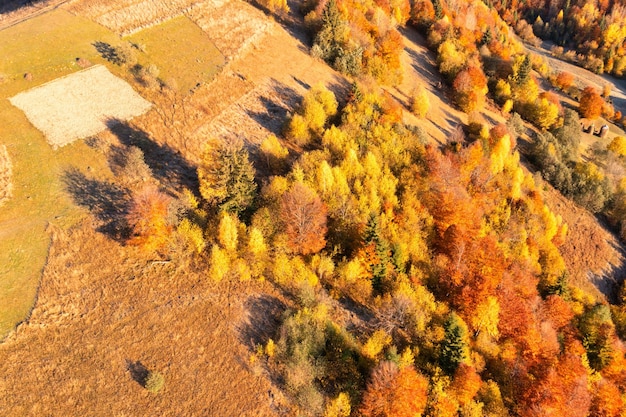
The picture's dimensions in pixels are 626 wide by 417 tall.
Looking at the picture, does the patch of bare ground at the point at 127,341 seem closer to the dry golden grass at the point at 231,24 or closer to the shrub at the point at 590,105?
the dry golden grass at the point at 231,24

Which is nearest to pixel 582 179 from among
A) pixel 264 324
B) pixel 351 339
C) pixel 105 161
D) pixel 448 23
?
pixel 448 23

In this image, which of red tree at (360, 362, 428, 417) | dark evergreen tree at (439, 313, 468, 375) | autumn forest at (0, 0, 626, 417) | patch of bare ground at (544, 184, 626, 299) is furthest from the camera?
patch of bare ground at (544, 184, 626, 299)

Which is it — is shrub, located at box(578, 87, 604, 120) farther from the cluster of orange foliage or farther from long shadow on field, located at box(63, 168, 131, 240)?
long shadow on field, located at box(63, 168, 131, 240)

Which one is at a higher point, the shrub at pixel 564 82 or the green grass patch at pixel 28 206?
the shrub at pixel 564 82

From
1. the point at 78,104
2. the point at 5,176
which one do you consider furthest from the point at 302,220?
the point at 78,104

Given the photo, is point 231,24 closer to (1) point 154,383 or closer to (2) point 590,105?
(1) point 154,383

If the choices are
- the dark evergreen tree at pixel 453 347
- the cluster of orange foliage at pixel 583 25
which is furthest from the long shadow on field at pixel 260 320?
the cluster of orange foliage at pixel 583 25

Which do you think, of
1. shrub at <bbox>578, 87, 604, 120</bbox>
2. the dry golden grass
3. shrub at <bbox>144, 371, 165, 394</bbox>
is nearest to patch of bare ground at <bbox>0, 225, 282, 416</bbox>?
shrub at <bbox>144, 371, 165, 394</bbox>
